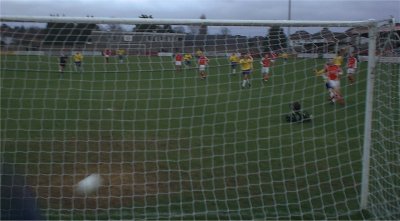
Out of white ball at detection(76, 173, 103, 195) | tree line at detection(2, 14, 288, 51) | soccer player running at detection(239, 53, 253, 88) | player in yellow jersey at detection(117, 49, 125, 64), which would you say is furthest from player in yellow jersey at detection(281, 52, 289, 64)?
white ball at detection(76, 173, 103, 195)

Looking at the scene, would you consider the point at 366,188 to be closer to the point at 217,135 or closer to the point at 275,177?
the point at 275,177

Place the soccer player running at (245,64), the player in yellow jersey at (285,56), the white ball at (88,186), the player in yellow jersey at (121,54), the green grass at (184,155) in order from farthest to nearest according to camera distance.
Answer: the soccer player running at (245,64), the player in yellow jersey at (121,54), the player in yellow jersey at (285,56), the white ball at (88,186), the green grass at (184,155)

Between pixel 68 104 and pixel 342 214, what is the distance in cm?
883

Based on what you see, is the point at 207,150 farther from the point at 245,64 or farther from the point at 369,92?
the point at 369,92

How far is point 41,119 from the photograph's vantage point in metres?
10.2

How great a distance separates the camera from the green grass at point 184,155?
5.16 m

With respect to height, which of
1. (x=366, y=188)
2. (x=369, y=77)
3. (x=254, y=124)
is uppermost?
(x=369, y=77)

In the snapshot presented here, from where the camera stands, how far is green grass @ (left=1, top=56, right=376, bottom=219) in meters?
5.16

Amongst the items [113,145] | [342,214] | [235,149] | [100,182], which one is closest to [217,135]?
[235,149]

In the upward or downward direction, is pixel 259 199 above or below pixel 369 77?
below

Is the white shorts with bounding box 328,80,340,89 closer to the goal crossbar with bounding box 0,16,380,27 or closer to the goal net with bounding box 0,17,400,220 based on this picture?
the goal net with bounding box 0,17,400,220

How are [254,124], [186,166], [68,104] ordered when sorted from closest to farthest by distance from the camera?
[186,166]
[254,124]
[68,104]

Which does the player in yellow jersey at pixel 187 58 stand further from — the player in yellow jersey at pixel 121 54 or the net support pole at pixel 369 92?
the net support pole at pixel 369 92

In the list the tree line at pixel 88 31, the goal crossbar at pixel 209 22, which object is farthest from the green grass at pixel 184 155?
the goal crossbar at pixel 209 22
